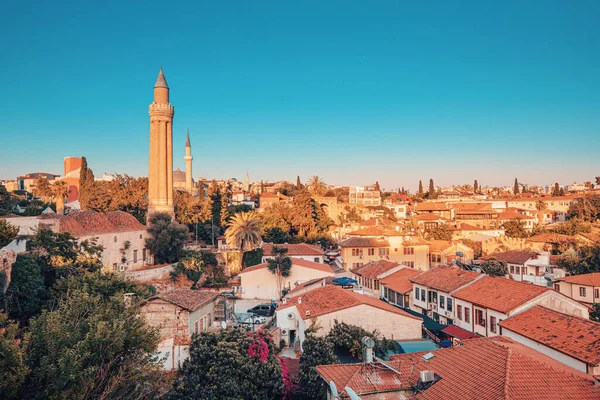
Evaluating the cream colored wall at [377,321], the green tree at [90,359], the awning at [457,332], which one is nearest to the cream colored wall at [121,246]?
the green tree at [90,359]

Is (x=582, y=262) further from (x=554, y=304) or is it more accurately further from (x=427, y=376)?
(x=427, y=376)

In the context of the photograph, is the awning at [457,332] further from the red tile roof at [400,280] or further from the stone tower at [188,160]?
the stone tower at [188,160]

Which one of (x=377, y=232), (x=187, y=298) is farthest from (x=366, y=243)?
(x=187, y=298)

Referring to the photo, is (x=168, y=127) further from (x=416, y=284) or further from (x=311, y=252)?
(x=416, y=284)

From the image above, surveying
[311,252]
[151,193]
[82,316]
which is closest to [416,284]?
[311,252]

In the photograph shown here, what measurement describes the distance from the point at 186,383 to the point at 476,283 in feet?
55.9

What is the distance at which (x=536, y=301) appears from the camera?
20.5 meters

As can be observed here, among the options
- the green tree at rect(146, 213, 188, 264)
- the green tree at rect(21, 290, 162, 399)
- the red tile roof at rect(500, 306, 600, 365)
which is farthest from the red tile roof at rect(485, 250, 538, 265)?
the green tree at rect(21, 290, 162, 399)

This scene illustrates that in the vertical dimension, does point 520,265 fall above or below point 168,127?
below

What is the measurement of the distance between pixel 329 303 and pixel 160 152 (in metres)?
33.5

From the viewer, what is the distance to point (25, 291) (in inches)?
835

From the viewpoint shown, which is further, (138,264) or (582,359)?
(138,264)

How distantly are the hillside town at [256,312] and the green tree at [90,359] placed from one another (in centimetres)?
5

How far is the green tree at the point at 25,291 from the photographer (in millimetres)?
20797
